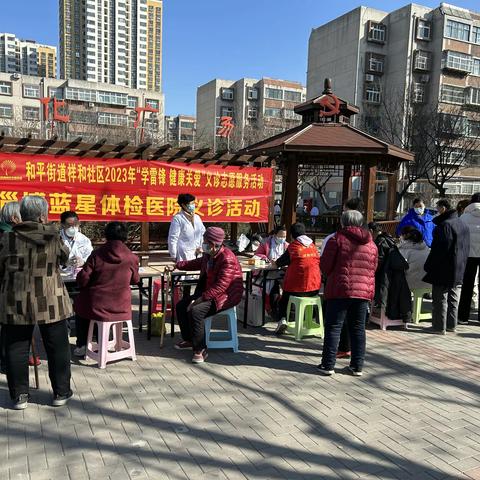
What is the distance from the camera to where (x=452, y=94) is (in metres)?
41.0

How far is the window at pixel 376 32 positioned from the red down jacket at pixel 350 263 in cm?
4296

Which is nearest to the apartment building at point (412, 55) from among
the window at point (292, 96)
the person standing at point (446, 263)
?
the window at point (292, 96)

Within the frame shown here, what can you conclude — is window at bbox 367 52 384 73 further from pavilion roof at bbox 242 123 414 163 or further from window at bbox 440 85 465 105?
pavilion roof at bbox 242 123 414 163

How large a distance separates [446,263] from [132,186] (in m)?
5.65

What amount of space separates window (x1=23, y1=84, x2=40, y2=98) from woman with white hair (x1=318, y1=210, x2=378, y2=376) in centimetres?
6288

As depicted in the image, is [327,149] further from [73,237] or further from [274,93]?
[274,93]

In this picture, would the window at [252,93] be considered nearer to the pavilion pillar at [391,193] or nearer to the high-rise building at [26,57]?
the pavilion pillar at [391,193]

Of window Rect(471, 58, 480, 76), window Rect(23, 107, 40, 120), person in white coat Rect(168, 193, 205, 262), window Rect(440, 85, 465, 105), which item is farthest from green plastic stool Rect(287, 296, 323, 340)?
window Rect(23, 107, 40, 120)

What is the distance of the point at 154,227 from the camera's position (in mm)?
11484

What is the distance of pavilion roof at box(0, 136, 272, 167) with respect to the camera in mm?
7535

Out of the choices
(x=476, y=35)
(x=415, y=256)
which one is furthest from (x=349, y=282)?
(x=476, y=35)

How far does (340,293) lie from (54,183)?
5.79 meters

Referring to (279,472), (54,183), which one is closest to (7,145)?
(54,183)

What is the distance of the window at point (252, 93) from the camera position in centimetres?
6431
